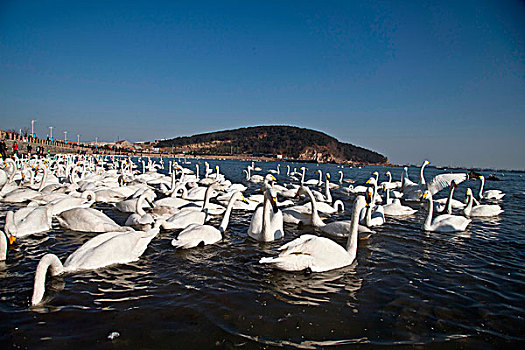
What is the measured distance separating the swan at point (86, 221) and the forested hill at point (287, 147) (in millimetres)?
157315

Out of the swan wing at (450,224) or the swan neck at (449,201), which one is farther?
the swan neck at (449,201)

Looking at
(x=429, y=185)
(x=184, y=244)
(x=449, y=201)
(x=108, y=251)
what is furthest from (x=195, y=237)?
(x=449, y=201)

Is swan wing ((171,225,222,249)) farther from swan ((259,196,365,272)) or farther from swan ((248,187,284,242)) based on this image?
swan ((259,196,365,272))

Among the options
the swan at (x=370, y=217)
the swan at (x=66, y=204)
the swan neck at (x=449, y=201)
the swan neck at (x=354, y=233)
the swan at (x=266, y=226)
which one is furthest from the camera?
the swan neck at (x=449, y=201)

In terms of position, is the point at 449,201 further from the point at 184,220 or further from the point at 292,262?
the point at 184,220

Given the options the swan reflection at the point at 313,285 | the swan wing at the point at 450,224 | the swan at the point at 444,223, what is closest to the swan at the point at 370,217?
the swan at the point at 444,223

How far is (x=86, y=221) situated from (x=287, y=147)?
17638 cm

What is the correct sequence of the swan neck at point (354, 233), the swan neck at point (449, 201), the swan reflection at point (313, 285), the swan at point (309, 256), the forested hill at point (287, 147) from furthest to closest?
the forested hill at point (287, 147), the swan neck at point (449, 201), the swan neck at point (354, 233), the swan at point (309, 256), the swan reflection at point (313, 285)

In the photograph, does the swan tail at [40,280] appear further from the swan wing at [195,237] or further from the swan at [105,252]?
the swan wing at [195,237]

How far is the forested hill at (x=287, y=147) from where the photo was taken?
172375 millimetres

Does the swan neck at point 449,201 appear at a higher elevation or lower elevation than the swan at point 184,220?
higher

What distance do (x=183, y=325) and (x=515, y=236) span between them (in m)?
12.0

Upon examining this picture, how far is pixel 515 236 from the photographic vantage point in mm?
10812

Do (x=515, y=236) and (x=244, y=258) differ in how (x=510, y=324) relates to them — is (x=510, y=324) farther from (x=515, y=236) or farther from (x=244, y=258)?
(x=515, y=236)
